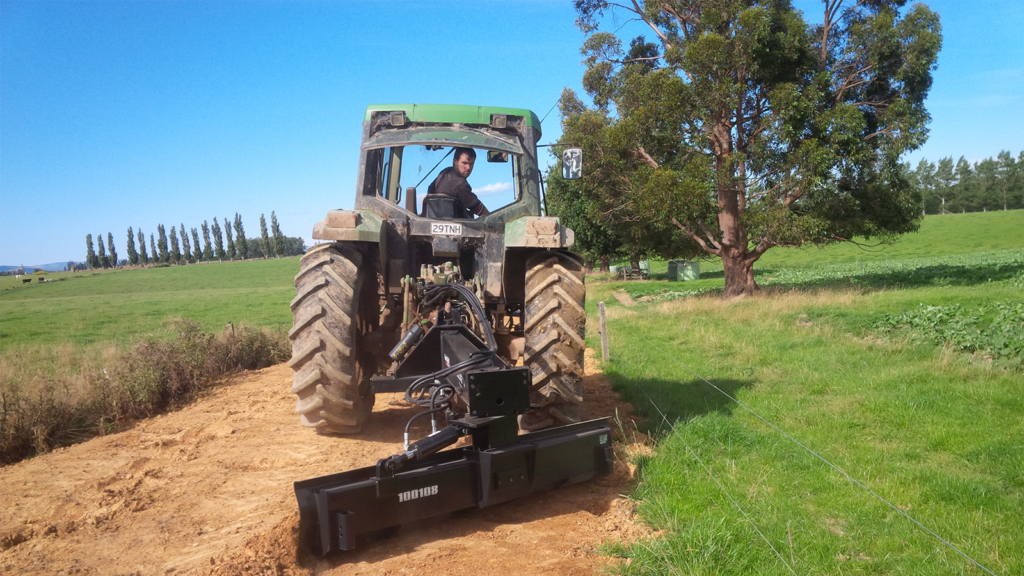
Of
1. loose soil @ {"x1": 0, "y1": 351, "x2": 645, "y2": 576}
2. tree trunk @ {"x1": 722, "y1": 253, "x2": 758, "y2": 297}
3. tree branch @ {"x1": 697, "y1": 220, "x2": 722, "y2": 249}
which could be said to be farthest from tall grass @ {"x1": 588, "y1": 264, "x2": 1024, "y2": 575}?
tree trunk @ {"x1": 722, "y1": 253, "x2": 758, "y2": 297}

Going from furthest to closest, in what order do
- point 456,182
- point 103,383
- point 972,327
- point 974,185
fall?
point 974,185
point 972,327
point 103,383
point 456,182

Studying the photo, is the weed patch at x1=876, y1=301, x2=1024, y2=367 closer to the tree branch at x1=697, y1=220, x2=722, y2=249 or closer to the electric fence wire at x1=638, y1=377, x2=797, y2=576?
the electric fence wire at x1=638, y1=377, x2=797, y2=576

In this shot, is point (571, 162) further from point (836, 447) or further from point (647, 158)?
point (647, 158)

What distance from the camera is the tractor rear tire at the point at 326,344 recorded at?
17.0 ft

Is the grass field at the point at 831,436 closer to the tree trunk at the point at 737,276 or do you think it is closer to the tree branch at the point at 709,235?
the tree branch at the point at 709,235

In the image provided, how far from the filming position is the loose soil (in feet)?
11.5

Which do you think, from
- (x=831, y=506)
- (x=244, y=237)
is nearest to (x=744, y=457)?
(x=831, y=506)

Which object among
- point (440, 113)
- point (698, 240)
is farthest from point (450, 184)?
point (698, 240)

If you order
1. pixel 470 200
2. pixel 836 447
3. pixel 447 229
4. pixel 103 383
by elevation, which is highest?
pixel 470 200

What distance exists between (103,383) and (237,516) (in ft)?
13.9

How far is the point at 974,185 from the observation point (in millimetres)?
101438

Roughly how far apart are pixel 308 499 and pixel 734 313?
42.3 ft

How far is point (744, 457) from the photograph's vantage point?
5297mm

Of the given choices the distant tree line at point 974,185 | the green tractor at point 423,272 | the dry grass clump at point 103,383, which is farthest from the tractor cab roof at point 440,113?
the distant tree line at point 974,185
